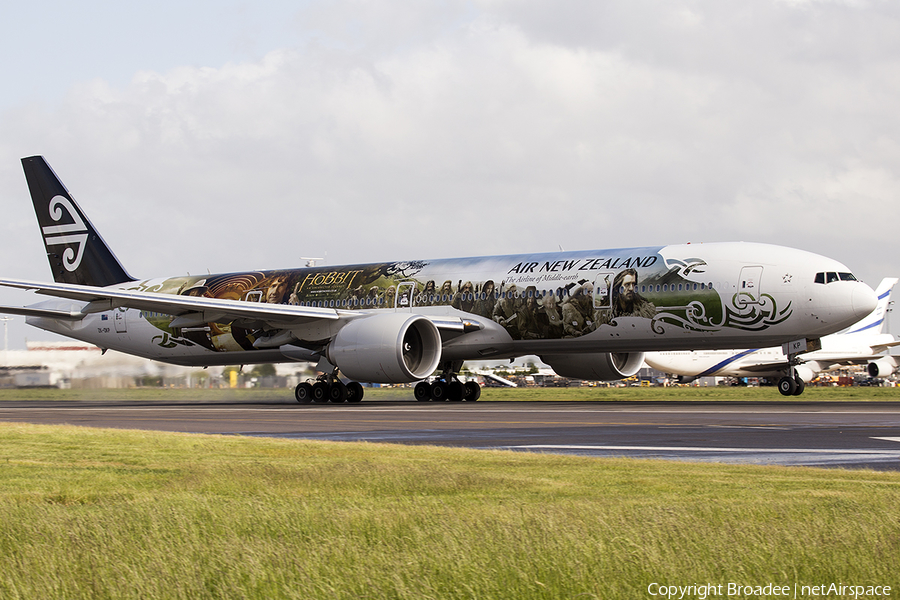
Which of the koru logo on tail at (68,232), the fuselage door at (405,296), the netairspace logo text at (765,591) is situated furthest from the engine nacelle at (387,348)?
the netairspace logo text at (765,591)

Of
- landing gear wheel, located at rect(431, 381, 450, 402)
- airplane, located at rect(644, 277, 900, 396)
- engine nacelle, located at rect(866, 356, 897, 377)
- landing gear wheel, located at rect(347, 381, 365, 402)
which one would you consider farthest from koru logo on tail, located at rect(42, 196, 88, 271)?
engine nacelle, located at rect(866, 356, 897, 377)

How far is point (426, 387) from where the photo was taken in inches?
1255

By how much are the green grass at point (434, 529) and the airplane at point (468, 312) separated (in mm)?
17179

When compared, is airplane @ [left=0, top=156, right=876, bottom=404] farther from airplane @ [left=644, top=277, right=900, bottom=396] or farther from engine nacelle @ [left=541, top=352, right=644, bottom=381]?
airplane @ [left=644, top=277, right=900, bottom=396]

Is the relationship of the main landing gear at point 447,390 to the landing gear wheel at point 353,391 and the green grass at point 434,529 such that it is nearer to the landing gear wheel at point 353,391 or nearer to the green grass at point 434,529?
the landing gear wheel at point 353,391

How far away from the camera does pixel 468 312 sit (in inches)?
1184

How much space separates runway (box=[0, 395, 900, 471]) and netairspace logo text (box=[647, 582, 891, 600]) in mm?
5482

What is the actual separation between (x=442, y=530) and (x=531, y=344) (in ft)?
77.6

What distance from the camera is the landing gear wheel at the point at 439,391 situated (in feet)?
104

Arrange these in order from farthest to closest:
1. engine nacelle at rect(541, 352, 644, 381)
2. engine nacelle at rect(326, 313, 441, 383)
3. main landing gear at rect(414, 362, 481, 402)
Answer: engine nacelle at rect(541, 352, 644, 381) → main landing gear at rect(414, 362, 481, 402) → engine nacelle at rect(326, 313, 441, 383)

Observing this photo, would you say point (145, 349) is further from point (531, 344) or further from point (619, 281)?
point (619, 281)

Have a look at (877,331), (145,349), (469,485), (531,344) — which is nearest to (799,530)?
(469,485)

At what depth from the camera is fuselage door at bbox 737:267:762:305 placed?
85.1ft

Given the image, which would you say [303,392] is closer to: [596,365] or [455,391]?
[455,391]
